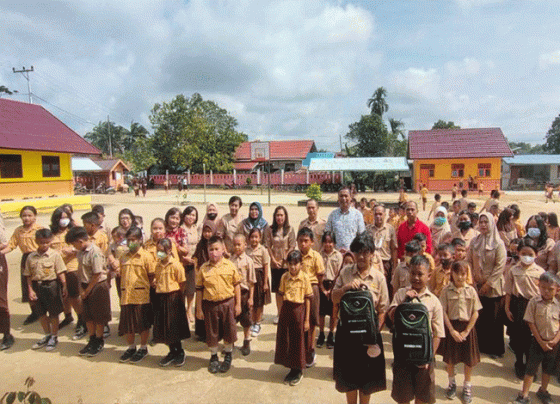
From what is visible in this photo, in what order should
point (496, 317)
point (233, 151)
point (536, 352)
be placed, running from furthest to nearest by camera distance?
1. point (233, 151)
2. point (496, 317)
3. point (536, 352)

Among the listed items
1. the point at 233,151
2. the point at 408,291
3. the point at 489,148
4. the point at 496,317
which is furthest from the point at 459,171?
the point at 408,291

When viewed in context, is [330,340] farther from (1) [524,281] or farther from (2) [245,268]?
(1) [524,281]

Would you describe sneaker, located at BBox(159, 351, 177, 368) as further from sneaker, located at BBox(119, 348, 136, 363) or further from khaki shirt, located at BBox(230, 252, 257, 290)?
khaki shirt, located at BBox(230, 252, 257, 290)

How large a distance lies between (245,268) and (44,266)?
2.43 meters

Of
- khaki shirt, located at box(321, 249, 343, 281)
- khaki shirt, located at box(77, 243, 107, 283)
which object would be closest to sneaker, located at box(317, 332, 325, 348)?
khaki shirt, located at box(321, 249, 343, 281)

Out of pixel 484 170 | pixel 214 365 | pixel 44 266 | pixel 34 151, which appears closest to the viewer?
pixel 214 365

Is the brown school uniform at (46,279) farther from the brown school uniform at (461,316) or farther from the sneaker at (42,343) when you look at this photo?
the brown school uniform at (461,316)

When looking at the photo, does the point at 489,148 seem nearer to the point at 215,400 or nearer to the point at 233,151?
the point at 233,151

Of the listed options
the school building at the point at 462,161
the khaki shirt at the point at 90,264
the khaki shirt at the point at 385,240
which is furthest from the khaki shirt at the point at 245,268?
the school building at the point at 462,161


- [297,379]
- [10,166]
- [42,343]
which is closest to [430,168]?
[10,166]

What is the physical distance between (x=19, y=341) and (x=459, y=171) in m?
29.6

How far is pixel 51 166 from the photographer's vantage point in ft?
59.1

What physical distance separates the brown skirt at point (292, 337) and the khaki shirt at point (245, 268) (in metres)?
0.73

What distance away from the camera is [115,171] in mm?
34812
